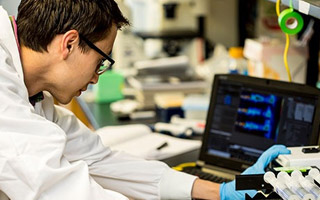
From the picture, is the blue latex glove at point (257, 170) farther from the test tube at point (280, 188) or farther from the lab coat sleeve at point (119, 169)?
the test tube at point (280, 188)

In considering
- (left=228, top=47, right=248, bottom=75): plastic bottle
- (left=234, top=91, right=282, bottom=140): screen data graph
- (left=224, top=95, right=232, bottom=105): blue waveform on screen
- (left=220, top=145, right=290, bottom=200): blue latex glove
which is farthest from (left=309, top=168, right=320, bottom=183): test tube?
(left=228, top=47, right=248, bottom=75): plastic bottle

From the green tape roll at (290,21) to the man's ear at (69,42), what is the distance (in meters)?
0.59

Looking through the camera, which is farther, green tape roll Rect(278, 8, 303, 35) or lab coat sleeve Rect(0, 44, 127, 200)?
green tape roll Rect(278, 8, 303, 35)

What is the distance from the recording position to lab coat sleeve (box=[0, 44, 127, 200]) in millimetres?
1066

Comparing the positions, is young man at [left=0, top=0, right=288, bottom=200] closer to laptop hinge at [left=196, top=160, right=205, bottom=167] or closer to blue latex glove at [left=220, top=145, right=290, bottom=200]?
blue latex glove at [left=220, top=145, right=290, bottom=200]

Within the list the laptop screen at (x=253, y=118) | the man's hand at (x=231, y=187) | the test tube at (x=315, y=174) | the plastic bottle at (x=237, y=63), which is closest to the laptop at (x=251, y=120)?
the laptop screen at (x=253, y=118)

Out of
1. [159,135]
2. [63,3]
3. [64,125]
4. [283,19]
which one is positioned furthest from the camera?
[159,135]

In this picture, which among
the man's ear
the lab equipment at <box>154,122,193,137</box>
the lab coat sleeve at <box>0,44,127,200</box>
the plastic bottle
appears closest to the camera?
the lab coat sleeve at <box>0,44,127,200</box>

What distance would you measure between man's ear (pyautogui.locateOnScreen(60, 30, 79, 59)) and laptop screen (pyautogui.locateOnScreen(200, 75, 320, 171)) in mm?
699

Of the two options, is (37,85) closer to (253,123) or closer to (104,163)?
(104,163)

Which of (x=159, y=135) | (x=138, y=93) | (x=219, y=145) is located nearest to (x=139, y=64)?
(x=138, y=93)

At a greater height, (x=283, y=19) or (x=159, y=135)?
(x=283, y=19)

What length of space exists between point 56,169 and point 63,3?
0.41m

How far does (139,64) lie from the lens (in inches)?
122
